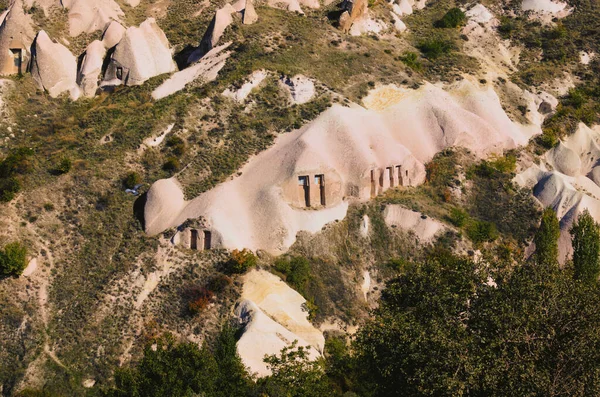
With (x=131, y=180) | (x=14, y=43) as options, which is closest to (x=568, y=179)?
(x=131, y=180)

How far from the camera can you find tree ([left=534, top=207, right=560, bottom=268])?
180 feet

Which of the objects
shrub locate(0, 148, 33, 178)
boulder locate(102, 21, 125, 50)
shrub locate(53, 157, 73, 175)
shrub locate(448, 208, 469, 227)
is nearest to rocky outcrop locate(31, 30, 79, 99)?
boulder locate(102, 21, 125, 50)

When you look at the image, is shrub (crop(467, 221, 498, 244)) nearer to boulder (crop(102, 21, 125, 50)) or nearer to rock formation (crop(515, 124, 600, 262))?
rock formation (crop(515, 124, 600, 262))

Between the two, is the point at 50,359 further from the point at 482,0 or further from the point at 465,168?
the point at 482,0

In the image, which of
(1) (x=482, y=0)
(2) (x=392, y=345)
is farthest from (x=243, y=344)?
(1) (x=482, y=0)

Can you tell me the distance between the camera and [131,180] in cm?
5322

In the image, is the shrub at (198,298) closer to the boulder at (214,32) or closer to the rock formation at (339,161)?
the rock formation at (339,161)

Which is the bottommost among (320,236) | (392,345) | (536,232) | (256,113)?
(536,232)

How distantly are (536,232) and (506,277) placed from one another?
2379 cm

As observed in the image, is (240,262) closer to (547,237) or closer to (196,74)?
(196,74)

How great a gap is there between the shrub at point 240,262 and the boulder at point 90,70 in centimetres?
2720

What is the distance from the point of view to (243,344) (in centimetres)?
4297

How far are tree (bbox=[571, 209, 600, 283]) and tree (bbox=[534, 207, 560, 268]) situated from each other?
1500 mm

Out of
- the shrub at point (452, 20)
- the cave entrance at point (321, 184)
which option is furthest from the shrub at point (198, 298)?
the shrub at point (452, 20)
